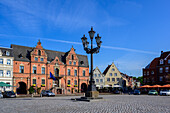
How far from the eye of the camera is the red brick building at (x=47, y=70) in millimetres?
47156

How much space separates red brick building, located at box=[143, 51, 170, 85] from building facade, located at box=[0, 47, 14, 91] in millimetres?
44370

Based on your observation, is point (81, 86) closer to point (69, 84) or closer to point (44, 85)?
point (69, 84)

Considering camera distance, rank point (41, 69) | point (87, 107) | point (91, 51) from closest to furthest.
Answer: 1. point (87, 107)
2. point (91, 51)
3. point (41, 69)

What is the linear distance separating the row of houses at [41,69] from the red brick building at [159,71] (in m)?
22.1

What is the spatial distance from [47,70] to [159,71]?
118ft

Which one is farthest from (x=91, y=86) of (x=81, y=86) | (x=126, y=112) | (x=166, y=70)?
(x=166, y=70)

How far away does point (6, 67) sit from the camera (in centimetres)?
4472

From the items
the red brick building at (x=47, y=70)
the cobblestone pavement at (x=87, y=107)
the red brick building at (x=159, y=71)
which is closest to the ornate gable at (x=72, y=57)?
the red brick building at (x=47, y=70)

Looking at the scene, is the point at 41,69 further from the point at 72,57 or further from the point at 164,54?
the point at 164,54

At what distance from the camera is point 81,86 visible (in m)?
61.2

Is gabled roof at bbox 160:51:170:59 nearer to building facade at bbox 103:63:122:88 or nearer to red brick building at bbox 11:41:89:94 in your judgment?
building facade at bbox 103:63:122:88

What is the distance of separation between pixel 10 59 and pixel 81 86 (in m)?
24.5

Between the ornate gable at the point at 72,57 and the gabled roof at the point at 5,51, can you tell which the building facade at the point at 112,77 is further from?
the gabled roof at the point at 5,51

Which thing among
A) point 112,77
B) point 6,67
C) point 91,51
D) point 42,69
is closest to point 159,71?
point 112,77
